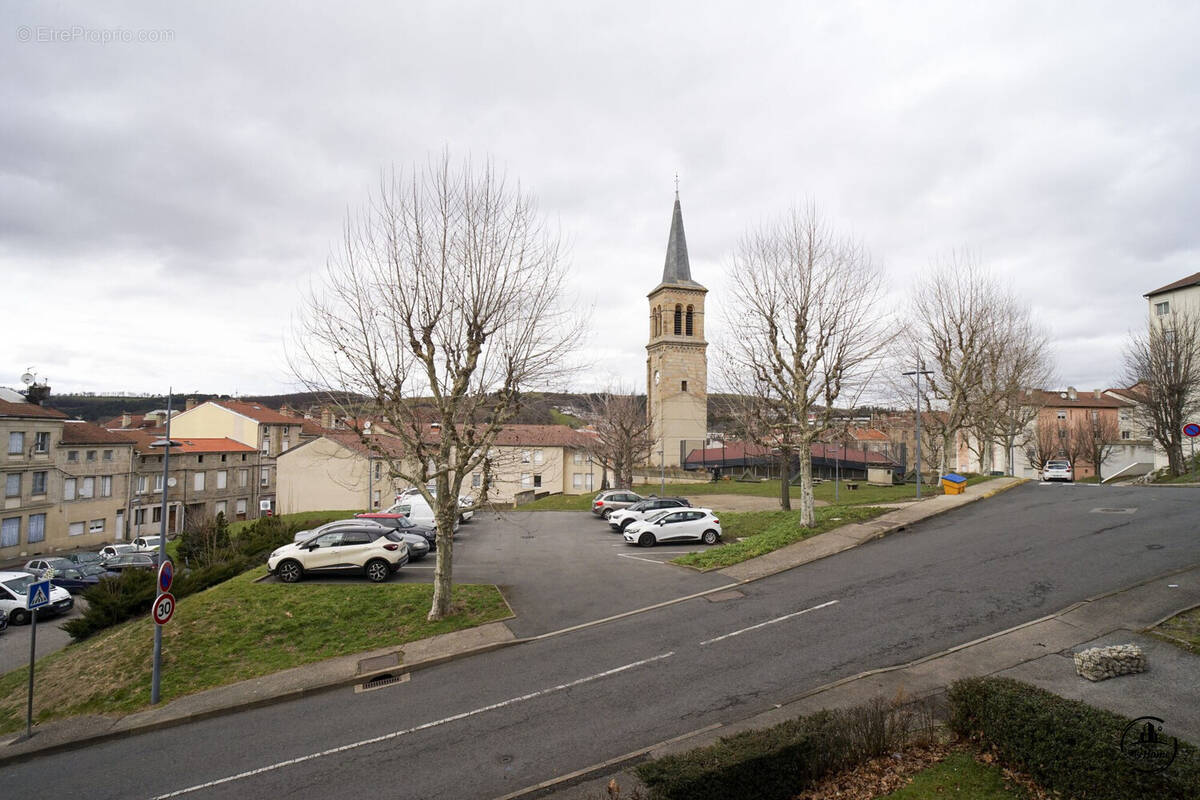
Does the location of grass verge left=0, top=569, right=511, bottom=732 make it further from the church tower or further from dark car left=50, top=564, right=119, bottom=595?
the church tower

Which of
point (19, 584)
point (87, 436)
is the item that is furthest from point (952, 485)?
point (87, 436)

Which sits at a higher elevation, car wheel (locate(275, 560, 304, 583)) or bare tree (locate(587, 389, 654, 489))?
bare tree (locate(587, 389, 654, 489))

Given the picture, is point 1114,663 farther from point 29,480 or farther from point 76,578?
point 29,480

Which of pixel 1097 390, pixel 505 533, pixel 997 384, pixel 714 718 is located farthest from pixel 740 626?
pixel 1097 390

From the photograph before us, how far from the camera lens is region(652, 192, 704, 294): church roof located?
70125 mm

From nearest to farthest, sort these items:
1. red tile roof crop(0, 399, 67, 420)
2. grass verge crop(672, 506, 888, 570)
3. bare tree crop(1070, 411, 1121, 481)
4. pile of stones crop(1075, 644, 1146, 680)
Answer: pile of stones crop(1075, 644, 1146, 680) → grass verge crop(672, 506, 888, 570) → red tile roof crop(0, 399, 67, 420) → bare tree crop(1070, 411, 1121, 481)

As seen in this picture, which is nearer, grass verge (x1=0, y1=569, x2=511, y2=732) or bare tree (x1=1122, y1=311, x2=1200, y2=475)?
grass verge (x1=0, y1=569, x2=511, y2=732)

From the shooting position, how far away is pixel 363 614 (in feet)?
48.6

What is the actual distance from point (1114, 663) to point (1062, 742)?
4.01m

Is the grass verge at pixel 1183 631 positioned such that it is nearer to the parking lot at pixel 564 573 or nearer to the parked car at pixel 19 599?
the parking lot at pixel 564 573

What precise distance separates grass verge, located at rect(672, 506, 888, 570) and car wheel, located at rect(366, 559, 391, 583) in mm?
8801

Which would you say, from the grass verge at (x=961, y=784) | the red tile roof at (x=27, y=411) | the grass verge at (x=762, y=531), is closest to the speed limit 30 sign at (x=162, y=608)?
the grass verge at (x=961, y=784)

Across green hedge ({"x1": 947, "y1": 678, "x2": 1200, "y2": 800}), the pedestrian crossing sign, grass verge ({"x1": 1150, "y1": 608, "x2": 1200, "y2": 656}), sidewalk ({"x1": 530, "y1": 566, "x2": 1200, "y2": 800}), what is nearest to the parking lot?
the pedestrian crossing sign

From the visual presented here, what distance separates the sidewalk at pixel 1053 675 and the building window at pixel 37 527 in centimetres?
5250
